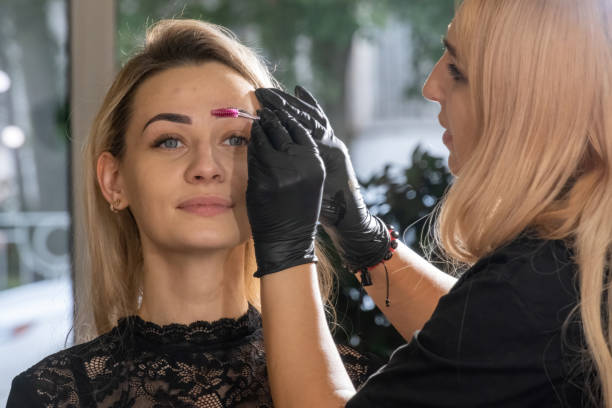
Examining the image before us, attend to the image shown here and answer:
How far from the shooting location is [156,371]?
4.00 feet

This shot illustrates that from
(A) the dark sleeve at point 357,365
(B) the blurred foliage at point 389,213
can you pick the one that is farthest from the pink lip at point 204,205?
(B) the blurred foliage at point 389,213

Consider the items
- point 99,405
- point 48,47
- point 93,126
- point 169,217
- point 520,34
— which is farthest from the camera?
point 48,47

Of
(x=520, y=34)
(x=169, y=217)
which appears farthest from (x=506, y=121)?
(x=169, y=217)

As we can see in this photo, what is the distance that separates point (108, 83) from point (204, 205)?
48.3 inches

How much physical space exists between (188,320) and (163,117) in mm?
387

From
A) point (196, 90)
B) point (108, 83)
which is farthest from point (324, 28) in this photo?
point (196, 90)

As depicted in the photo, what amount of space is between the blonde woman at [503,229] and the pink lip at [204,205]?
11cm

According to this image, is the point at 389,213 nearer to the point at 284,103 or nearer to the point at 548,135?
the point at 284,103

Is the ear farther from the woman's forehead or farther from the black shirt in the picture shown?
the black shirt

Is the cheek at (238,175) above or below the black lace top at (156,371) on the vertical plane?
above

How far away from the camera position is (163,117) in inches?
51.2

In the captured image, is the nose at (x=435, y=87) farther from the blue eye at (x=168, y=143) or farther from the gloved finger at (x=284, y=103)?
the blue eye at (x=168, y=143)

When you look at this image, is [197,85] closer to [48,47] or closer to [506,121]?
[506,121]

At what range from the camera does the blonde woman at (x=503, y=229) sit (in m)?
0.96
